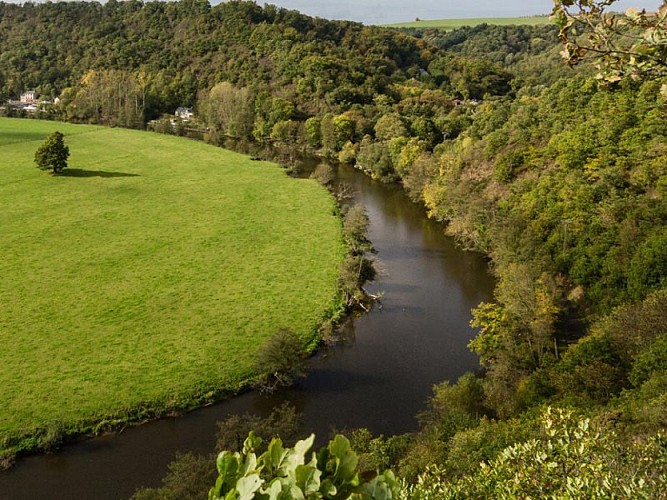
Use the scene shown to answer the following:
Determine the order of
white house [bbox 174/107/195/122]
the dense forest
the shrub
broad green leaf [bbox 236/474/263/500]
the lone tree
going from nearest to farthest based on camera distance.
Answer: broad green leaf [bbox 236/474/263/500]
the dense forest
the shrub
the lone tree
white house [bbox 174/107/195/122]

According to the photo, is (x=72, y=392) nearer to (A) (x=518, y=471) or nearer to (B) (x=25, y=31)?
(A) (x=518, y=471)

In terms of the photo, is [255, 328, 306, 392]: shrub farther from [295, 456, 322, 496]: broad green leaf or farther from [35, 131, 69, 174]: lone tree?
[35, 131, 69, 174]: lone tree

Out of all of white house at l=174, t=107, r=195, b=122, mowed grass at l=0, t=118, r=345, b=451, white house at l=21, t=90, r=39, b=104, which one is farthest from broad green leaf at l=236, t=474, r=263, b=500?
white house at l=21, t=90, r=39, b=104

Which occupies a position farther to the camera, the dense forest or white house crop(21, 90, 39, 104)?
white house crop(21, 90, 39, 104)

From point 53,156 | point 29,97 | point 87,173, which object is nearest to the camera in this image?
point 53,156

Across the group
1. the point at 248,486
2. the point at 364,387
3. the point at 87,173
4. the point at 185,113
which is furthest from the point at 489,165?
the point at 185,113

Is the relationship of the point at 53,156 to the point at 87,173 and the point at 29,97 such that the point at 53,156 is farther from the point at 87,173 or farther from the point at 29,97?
the point at 29,97
